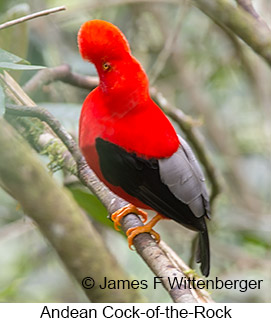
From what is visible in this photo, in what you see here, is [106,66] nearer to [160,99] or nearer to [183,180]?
[183,180]

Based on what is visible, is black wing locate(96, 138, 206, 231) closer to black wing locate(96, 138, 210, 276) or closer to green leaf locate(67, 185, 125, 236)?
black wing locate(96, 138, 210, 276)

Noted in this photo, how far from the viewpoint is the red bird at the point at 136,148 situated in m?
1.59

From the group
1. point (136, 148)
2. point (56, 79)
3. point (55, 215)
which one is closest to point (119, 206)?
point (136, 148)

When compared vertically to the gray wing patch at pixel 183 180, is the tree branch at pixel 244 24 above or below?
above

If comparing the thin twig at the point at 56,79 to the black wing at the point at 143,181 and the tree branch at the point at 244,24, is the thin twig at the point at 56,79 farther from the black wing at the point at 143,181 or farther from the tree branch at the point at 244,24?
the tree branch at the point at 244,24

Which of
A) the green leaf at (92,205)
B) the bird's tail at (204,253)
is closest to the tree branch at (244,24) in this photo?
the bird's tail at (204,253)

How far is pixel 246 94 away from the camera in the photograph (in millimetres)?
4461

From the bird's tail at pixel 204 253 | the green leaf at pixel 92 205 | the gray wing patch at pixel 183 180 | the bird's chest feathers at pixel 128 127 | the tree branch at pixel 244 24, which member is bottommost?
the bird's tail at pixel 204 253

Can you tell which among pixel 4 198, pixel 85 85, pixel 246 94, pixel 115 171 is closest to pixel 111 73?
pixel 115 171

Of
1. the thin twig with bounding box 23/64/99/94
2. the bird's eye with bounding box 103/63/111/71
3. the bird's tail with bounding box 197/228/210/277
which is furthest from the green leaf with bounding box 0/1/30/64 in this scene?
the bird's tail with bounding box 197/228/210/277

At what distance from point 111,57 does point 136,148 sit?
0.32 metres

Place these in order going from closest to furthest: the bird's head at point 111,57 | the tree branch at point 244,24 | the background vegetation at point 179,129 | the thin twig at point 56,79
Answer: the bird's head at point 111,57
the tree branch at point 244,24
the thin twig at point 56,79
the background vegetation at point 179,129
